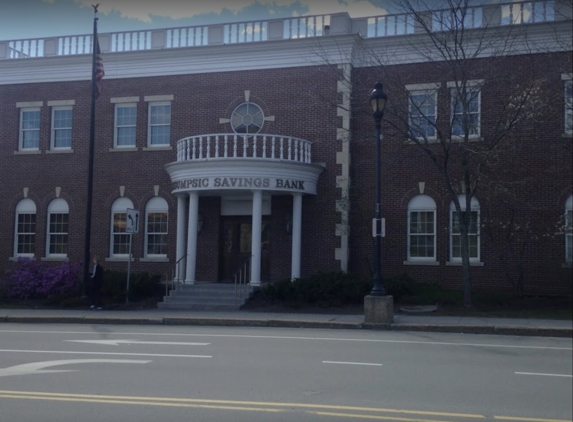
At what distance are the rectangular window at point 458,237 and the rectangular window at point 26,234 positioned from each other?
15722 mm

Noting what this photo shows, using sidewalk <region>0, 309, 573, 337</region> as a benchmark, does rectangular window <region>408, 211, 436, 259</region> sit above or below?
above

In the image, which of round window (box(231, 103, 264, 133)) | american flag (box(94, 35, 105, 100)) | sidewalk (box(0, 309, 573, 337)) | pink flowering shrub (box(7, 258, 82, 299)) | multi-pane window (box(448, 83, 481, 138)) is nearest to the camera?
sidewalk (box(0, 309, 573, 337))

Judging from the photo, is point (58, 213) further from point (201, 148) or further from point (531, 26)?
point (531, 26)

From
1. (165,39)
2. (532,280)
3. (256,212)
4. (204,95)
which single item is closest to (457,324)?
(532,280)

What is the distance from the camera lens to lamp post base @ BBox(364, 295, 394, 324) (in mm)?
17547

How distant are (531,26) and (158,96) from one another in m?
13.1

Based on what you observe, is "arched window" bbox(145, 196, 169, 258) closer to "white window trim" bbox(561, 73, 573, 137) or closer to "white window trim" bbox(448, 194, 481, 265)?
"white window trim" bbox(448, 194, 481, 265)

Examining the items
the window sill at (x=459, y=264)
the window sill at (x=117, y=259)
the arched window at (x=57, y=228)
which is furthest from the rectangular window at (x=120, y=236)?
the window sill at (x=459, y=264)

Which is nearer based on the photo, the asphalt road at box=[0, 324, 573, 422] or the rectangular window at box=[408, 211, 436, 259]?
the asphalt road at box=[0, 324, 573, 422]

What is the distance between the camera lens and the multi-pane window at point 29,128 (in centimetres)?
2795

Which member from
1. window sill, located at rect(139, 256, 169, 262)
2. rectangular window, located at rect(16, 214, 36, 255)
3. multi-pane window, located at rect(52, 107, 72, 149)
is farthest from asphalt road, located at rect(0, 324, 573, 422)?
multi-pane window, located at rect(52, 107, 72, 149)

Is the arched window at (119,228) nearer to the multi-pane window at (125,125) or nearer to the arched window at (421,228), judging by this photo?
the multi-pane window at (125,125)

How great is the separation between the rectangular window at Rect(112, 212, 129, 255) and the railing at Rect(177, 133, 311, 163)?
3.99m

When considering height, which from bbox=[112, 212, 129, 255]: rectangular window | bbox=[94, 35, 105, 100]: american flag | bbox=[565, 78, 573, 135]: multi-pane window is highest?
bbox=[94, 35, 105, 100]: american flag
